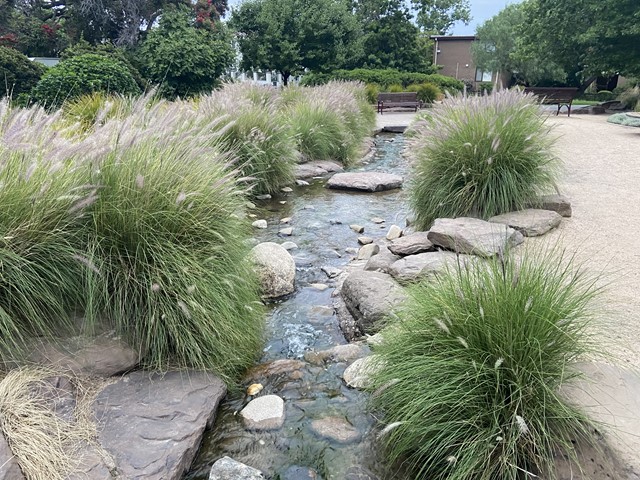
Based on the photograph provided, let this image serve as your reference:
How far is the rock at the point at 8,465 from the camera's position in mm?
1887

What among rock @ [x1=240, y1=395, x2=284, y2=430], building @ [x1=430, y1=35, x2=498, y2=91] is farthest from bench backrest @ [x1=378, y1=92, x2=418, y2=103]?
building @ [x1=430, y1=35, x2=498, y2=91]

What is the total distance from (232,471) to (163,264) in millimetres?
1192

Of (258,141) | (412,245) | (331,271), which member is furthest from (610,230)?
(258,141)

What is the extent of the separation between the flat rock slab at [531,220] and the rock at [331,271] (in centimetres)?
167

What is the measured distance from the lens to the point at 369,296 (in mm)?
3816

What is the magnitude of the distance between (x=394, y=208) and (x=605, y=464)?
223 inches

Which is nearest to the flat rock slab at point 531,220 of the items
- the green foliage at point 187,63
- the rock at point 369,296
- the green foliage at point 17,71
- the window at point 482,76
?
the rock at point 369,296

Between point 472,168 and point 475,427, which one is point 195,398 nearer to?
point 475,427

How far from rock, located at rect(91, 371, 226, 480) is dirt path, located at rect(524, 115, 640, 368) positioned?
2.17m

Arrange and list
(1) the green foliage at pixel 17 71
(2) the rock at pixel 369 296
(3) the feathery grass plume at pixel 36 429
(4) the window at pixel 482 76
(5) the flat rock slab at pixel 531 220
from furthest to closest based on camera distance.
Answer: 1. (4) the window at pixel 482 76
2. (1) the green foliage at pixel 17 71
3. (5) the flat rock slab at pixel 531 220
4. (2) the rock at pixel 369 296
5. (3) the feathery grass plume at pixel 36 429

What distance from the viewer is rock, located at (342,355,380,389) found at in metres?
2.84

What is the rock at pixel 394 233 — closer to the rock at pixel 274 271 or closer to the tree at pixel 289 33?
the rock at pixel 274 271

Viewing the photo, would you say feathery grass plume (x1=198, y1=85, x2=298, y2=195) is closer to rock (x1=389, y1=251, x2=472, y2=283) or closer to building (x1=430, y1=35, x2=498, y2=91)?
rock (x1=389, y1=251, x2=472, y2=283)

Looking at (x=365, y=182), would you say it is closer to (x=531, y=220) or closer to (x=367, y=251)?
(x=367, y=251)
